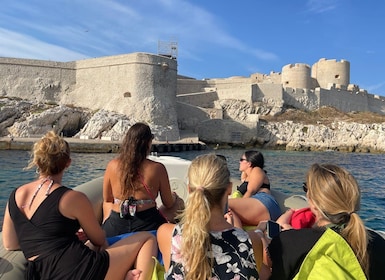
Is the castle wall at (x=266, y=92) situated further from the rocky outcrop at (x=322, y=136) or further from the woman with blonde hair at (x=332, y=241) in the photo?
the woman with blonde hair at (x=332, y=241)

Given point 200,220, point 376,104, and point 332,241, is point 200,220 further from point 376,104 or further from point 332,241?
point 376,104

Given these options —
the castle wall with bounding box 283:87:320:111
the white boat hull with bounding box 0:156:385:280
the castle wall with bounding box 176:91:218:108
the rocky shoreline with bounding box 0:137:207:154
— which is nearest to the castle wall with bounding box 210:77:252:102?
the castle wall with bounding box 176:91:218:108

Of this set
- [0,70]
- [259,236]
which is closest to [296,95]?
[0,70]

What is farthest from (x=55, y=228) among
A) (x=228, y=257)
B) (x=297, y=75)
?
(x=297, y=75)

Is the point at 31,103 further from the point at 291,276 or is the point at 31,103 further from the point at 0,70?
the point at 291,276

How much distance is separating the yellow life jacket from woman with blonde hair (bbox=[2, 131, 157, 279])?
1106mm

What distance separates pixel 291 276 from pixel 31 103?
34.6m

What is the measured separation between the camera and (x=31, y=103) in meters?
32.0

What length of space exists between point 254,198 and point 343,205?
1915 mm

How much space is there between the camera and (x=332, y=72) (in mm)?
48375

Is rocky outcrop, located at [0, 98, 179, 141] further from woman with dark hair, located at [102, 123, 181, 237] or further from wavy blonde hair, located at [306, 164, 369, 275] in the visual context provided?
wavy blonde hair, located at [306, 164, 369, 275]

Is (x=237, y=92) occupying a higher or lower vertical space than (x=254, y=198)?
higher

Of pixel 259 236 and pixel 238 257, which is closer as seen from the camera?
pixel 238 257

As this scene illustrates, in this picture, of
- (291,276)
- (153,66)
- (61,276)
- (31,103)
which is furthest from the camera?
(153,66)
